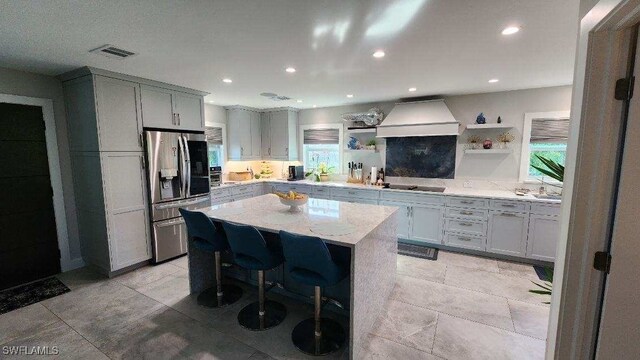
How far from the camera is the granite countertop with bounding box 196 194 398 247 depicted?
208 cm

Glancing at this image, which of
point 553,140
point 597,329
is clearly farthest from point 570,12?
point 553,140

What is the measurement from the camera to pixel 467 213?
3930 mm

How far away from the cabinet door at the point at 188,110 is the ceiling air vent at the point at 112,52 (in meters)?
1.19

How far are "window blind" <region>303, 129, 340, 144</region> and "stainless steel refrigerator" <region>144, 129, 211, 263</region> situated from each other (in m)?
2.39

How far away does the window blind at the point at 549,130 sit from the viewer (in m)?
3.81

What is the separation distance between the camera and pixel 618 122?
3.76 feet

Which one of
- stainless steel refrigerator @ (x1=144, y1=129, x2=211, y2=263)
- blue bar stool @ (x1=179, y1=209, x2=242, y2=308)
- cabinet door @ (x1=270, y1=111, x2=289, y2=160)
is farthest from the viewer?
cabinet door @ (x1=270, y1=111, x2=289, y2=160)

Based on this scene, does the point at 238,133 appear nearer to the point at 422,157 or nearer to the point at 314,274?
the point at 422,157

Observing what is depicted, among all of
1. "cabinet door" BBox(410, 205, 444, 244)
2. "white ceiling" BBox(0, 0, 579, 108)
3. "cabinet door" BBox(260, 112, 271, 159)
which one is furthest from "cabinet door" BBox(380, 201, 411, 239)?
"cabinet door" BBox(260, 112, 271, 159)

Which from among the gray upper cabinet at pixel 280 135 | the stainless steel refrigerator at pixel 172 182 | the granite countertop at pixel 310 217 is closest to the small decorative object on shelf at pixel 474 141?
the granite countertop at pixel 310 217

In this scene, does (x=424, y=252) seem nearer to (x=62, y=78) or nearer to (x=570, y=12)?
(x=570, y=12)

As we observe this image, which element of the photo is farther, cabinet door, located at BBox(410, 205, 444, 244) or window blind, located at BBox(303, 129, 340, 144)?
window blind, located at BBox(303, 129, 340, 144)

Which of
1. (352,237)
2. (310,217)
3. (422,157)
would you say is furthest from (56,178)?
(422,157)

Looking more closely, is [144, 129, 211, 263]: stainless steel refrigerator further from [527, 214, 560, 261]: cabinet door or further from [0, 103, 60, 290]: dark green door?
[527, 214, 560, 261]: cabinet door
